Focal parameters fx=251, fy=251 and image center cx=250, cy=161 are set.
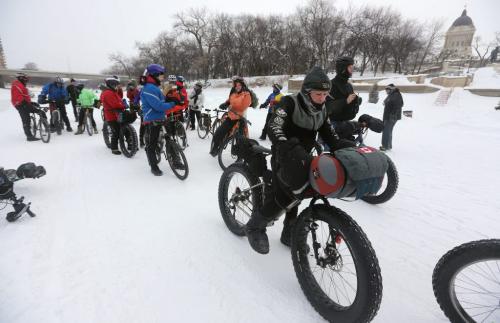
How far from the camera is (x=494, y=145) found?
7.04 m

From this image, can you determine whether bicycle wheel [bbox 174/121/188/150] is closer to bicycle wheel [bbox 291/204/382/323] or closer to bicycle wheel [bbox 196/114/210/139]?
bicycle wheel [bbox 196/114/210/139]

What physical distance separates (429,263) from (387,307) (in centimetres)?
94

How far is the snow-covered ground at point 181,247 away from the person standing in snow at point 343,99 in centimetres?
125

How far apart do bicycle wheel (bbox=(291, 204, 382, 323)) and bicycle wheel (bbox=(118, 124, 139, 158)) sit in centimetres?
541

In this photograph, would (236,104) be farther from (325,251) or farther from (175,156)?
(325,251)

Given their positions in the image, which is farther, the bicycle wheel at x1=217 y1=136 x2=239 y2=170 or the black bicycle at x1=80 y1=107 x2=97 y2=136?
the black bicycle at x1=80 y1=107 x2=97 y2=136

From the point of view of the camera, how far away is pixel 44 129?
7.84 meters

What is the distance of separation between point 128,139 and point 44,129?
3.40 m

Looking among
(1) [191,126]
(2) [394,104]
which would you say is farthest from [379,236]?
(1) [191,126]

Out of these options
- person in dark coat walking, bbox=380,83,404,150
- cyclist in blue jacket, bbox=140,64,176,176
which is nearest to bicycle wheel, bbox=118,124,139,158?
cyclist in blue jacket, bbox=140,64,176,176

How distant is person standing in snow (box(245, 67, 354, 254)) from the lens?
1.91 m

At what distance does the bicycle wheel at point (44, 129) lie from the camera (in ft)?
25.4

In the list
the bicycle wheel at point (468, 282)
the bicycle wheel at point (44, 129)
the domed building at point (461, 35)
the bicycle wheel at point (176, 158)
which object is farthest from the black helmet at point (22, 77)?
the domed building at point (461, 35)

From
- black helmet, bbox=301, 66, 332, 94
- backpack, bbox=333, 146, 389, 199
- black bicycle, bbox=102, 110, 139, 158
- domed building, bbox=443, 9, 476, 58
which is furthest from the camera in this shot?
domed building, bbox=443, 9, 476, 58
